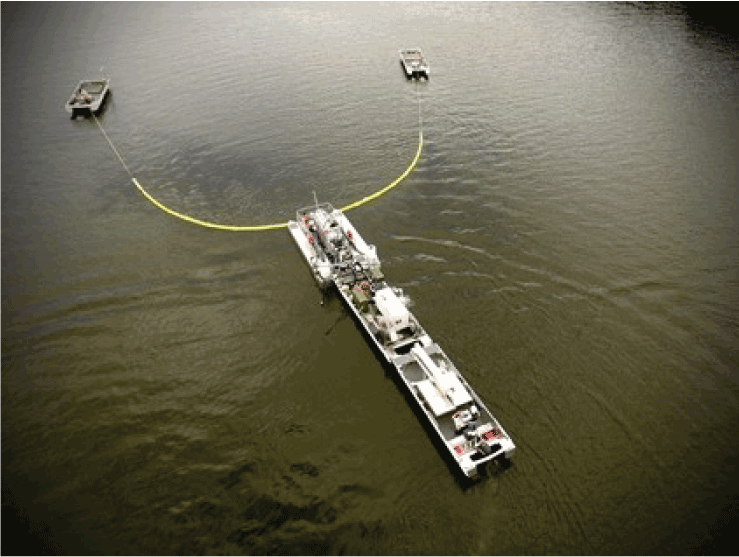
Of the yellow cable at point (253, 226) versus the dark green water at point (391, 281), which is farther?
the yellow cable at point (253, 226)

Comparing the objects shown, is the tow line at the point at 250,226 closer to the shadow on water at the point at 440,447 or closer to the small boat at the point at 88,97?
the small boat at the point at 88,97

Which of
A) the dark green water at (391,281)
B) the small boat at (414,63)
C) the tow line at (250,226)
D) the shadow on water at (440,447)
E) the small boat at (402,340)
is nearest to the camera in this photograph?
the dark green water at (391,281)

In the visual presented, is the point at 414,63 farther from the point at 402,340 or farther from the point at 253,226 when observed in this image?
the point at 402,340

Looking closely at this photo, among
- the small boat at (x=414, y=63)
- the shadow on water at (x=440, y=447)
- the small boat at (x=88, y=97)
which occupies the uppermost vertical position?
the small boat at (x=88, y=97)

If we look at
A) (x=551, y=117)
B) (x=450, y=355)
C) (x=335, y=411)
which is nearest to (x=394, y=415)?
(x=335, y=411)

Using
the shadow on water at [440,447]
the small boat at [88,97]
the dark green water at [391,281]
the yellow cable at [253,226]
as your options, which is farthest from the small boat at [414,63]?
the shadow on water at [440,447]

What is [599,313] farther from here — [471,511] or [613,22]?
[613,22]
